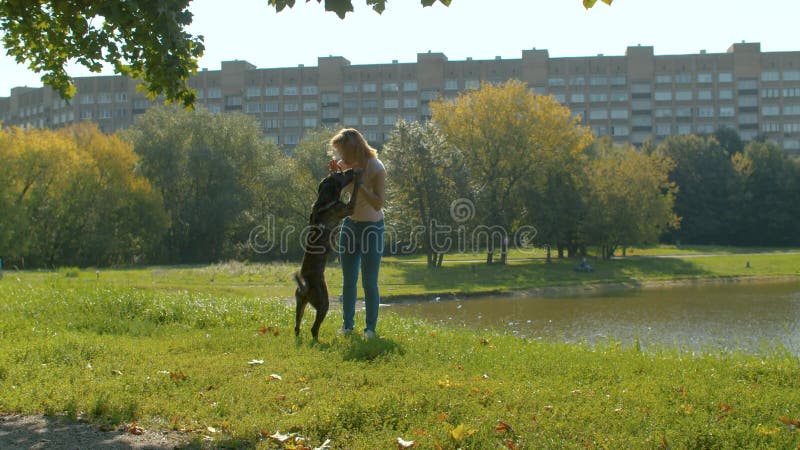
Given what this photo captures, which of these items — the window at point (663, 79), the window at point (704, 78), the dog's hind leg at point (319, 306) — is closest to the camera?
the dog's hind leg at point (319, 306)

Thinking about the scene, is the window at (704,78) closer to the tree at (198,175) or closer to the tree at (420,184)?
the tree at (198,175)

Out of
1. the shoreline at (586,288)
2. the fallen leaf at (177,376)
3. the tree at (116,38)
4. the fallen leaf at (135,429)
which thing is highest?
the tree at (116,38)

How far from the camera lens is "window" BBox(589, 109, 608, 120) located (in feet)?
333

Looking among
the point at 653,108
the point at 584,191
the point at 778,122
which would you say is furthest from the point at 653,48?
the point at 584,191

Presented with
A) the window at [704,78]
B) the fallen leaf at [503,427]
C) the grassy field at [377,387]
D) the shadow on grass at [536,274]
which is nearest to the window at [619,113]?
the window at [704,78]

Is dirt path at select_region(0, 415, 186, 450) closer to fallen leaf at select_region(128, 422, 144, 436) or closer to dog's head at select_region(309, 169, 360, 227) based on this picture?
fallen leaf at select_region(128, 422, 144, 436)

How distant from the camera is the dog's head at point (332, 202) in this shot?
284 inches

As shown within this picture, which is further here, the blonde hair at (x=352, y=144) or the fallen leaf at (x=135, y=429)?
the blonde hair at (x=352, y=144)

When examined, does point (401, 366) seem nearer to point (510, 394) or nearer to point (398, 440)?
point (510, 394)

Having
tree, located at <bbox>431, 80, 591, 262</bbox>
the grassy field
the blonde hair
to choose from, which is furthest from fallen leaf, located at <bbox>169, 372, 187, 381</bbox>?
tree, located at <bbox>431, 80, 591, 262</bbox>

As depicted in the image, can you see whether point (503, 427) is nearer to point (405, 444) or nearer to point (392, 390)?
point (405, 444)

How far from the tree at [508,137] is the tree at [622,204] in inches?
158

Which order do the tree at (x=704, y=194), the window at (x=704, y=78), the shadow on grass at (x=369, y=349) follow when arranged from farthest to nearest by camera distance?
the window at (x=704, y=78) < the tree at (x=704, y=194) < the shadow on grass at (x=369, y=349)

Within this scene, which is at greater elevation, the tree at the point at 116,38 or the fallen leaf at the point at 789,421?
the tree at the point at 116,38
